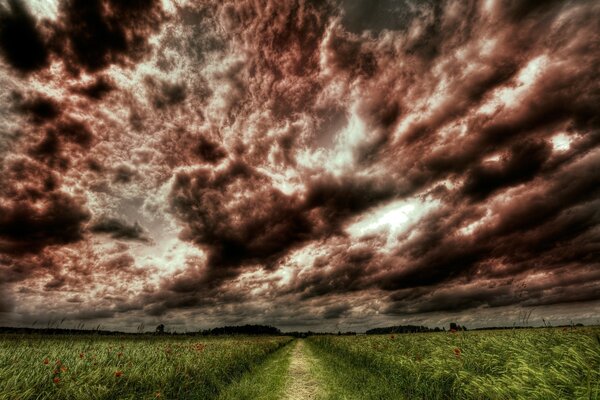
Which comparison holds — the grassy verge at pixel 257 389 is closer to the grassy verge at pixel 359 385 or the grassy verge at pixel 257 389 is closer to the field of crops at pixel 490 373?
the grassy verge at pixel 359 385

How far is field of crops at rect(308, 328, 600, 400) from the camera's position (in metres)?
5.23

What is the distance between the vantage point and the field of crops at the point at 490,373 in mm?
5227

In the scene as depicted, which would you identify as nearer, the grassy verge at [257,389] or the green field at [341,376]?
the green field at [341,376]

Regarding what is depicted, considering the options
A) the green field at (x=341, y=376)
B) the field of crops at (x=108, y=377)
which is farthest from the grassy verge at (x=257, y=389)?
the field of crops at (x=108, y=377)

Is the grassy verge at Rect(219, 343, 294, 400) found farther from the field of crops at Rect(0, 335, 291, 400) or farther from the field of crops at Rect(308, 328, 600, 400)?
the field of crops at Rect(308, 328, 600, 400)

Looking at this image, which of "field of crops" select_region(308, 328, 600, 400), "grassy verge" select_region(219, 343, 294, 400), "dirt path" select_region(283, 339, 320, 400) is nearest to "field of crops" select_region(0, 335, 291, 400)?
"grassy verge" select_region(219, 343, 294, 400)

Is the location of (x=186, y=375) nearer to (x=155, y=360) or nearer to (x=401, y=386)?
(x=155, y=360)

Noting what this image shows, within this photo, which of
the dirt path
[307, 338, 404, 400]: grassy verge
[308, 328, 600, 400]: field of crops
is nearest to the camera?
[308, 328, 600, 400]: field of crops

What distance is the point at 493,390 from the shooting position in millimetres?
5953

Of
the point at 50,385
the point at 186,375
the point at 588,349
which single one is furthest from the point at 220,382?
the point at 588,349

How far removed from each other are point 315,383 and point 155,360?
7.33 meters

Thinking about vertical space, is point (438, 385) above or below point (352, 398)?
above

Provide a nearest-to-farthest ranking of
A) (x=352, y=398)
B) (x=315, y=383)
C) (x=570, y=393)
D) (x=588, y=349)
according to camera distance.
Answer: (x=570, y=393) → (x=588, y=349) → (x=352, y=398) → (x=315, y=383)

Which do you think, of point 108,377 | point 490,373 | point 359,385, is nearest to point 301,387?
point 359,385
